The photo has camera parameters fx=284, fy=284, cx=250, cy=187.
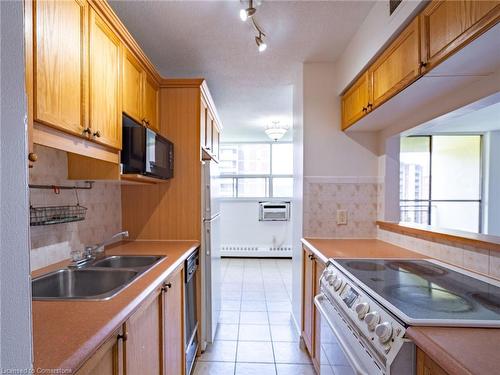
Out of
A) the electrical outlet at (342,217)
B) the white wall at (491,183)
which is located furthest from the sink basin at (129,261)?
the white wall at (491,183)

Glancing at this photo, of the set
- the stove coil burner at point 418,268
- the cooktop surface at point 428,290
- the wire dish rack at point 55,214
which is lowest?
→ the stove coil burner at point 418,268

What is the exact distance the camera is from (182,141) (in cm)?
234

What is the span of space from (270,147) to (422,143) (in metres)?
2.70

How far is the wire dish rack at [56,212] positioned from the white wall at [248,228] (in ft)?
12.4

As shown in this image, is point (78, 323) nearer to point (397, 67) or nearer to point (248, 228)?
point (397, 67)

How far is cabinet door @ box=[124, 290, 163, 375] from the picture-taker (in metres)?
1.00

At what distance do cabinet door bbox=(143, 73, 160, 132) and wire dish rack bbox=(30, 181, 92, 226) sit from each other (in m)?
0.66

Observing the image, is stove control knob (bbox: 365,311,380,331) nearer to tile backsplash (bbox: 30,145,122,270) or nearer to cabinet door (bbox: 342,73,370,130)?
cabinet door (bbox: 342,73,370,130)

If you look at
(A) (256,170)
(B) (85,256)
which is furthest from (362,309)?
(A) (256,170)

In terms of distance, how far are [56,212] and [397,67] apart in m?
2.00

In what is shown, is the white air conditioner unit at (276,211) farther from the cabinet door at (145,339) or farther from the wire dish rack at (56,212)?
the cabinet door at (145,339)

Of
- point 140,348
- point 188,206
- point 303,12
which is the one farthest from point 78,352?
point 303,12

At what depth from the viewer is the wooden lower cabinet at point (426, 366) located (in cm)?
72

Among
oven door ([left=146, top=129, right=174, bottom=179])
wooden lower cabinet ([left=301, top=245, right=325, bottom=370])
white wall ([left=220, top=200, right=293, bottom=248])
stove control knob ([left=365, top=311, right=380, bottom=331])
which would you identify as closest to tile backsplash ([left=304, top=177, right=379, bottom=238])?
wooden lower cabinet ([left=301, top=245, right=325, bottom=370])
